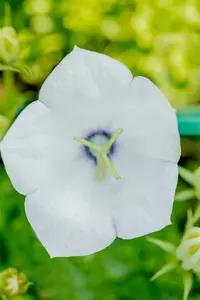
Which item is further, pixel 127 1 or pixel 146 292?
pixel 127 1

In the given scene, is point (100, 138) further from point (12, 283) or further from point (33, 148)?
point (12, 283)

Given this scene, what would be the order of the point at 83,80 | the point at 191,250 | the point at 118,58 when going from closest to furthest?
the point at 83,80 < the point at 191,250 < the point at 118,58

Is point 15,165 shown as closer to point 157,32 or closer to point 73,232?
point 73,232

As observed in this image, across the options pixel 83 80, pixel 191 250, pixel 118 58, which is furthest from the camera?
pixel 118 58

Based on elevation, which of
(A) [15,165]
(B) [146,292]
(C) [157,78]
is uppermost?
(A) [15,165]

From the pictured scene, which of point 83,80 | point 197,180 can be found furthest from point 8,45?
point 197,180

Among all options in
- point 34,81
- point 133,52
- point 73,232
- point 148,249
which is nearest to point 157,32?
point 133,52
